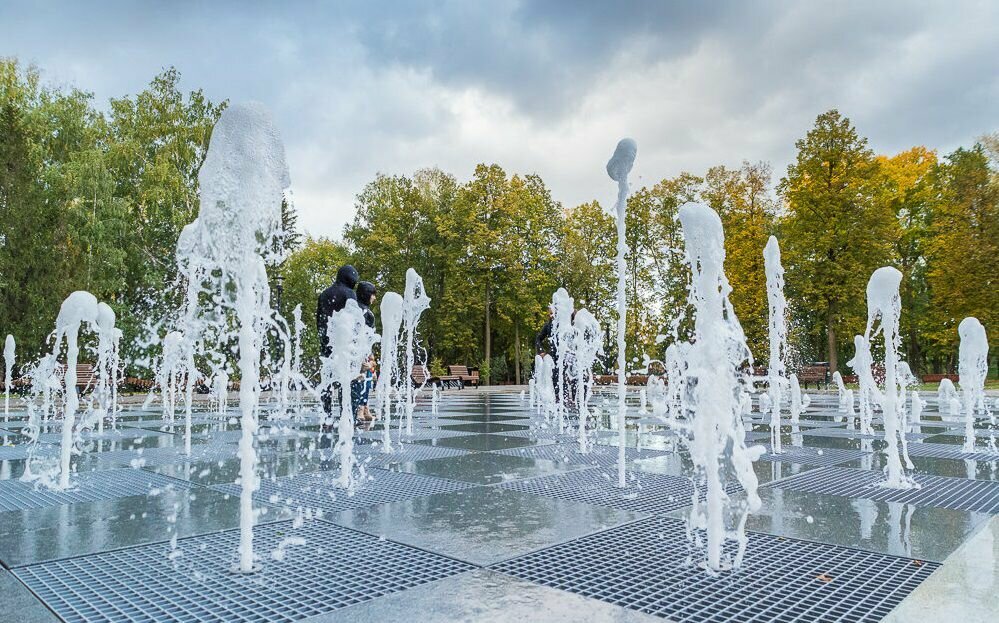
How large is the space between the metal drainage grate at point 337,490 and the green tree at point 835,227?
24407 mm

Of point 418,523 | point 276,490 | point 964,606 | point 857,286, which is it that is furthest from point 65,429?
point 857,286

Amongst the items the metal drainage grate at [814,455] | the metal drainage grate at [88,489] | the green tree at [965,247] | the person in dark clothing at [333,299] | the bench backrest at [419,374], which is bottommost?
the metal drainage grate at [814,455]

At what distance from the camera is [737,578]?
101 inches

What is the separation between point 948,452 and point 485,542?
17.9 feet

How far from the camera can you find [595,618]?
2.13 m

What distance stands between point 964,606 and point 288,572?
2.43m

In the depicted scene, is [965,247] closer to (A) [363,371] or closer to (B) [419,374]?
(B) [419,374]

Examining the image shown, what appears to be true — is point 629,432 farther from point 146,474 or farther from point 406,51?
point 406,51

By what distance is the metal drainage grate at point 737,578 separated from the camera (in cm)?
222

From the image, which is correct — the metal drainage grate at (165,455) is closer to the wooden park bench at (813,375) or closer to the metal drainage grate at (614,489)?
the metal drainage grate at (614,489)

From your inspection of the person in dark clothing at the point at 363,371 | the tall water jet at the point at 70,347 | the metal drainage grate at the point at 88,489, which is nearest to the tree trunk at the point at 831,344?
the person in dark clothing at the point at 363,371

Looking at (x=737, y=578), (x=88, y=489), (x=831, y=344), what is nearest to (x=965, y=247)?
(x=831, y=344)

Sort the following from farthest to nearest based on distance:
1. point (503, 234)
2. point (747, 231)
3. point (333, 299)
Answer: point (503, 234) < point (747, 231) < point (333, 299)

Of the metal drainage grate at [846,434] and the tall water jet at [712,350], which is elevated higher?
the tall water jet at [712,350]
